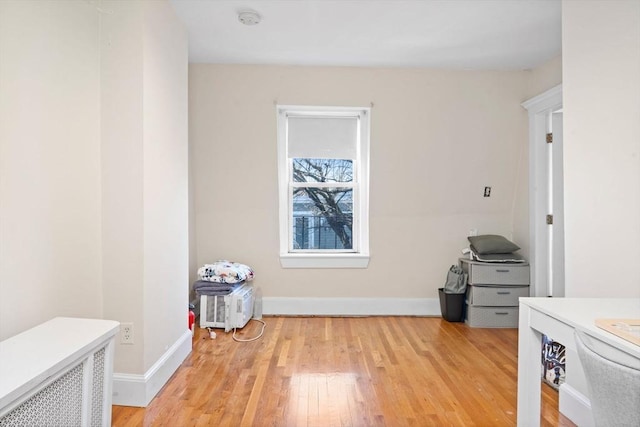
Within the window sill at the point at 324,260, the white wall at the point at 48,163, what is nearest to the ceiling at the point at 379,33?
the white wall at the point at 48,163

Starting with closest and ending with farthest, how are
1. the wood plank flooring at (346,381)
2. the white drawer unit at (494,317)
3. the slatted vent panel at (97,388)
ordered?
1. the slatted vent panel at (97,388)
2. the wood plank flooring at (346,381)
3. the white drawer unit at (494,317)

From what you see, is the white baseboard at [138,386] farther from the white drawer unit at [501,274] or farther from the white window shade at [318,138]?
the white drawer unit at [501,274]

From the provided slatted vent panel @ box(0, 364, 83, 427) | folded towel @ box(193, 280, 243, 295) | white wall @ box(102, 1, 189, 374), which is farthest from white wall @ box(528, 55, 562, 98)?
slatted vent panel @ box(0, 364, 83, 427)

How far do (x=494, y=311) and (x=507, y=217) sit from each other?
39.1 inches

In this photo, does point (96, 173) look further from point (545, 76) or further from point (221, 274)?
point (545, 76)

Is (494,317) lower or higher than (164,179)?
lower

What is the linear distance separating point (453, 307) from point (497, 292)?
42 centimetres

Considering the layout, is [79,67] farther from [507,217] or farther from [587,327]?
[507,217]

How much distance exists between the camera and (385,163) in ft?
11.6

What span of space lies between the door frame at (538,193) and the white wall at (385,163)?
0.13 meters

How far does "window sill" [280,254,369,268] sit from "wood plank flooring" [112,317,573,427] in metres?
0.63

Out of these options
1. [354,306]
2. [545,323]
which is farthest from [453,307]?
[545,323]

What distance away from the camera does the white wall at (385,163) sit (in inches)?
136

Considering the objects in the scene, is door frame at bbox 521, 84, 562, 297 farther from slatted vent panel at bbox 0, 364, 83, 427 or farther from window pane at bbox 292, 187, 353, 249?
slatted vent panel at bbox 0, 364, 83, 427
